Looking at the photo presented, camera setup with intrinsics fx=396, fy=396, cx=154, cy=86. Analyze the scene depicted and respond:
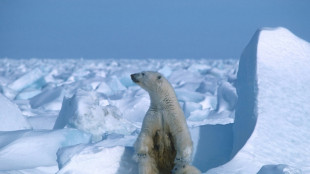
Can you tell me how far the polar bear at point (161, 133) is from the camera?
194 centimetres

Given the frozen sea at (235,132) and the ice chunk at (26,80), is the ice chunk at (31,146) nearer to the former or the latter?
the frozen sea at (235,132)

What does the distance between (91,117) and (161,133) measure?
1.50 meters

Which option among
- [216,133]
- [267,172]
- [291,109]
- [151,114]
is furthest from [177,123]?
[291,109]

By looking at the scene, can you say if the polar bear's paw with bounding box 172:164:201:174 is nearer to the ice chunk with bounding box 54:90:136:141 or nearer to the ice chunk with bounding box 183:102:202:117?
the ice chunk with bounding box 54:90:136:141

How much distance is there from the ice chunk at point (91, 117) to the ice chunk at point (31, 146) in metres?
0.51

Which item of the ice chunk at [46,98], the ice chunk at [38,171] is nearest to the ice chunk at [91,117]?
the ice chunk at [38,171]

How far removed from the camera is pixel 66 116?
3576mm

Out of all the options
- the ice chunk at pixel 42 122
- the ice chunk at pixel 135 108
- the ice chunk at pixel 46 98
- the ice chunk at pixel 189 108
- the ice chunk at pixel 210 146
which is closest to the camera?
the ice chunk at pixel 210 146

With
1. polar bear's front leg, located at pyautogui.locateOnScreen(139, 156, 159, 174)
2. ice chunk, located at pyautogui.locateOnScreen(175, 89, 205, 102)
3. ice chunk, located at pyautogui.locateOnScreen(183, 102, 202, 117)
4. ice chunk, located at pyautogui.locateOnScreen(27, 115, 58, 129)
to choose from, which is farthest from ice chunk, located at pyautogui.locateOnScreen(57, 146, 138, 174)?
ice chunk, located at pyautogui.locateOnScreen(175, 89, 205, 102)

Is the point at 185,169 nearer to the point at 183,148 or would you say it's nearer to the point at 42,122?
the point at 183,148

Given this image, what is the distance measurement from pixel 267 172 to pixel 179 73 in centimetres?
910

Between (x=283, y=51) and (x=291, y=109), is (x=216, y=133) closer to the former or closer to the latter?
(x=291, y=109)

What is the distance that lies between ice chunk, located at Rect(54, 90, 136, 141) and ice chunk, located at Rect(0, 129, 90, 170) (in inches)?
20.1

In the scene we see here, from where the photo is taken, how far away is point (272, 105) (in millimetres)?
2619
